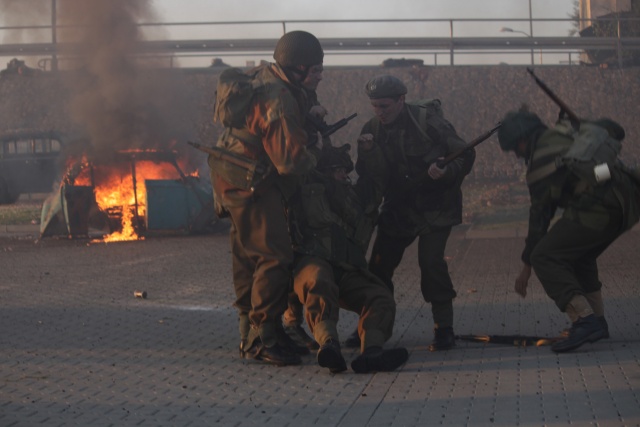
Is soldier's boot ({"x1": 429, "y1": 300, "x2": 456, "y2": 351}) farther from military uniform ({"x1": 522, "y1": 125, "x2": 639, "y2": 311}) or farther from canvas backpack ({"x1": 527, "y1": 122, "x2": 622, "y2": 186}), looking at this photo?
canvas backpack ({"x1": 527, "y1": 122, "x2": 622, "y2": 186})

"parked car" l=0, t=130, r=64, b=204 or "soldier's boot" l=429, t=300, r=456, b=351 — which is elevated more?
"parked car" l=0, t=130, r=64, b=204

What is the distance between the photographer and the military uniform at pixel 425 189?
23.6ft

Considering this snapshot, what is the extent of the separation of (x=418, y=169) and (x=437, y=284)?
785 mm

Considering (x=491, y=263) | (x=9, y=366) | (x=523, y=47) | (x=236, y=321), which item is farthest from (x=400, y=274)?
(x=523, y=47)

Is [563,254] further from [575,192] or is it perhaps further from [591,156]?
[591,156]

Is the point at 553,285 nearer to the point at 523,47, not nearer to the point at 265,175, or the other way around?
the point at 265,175

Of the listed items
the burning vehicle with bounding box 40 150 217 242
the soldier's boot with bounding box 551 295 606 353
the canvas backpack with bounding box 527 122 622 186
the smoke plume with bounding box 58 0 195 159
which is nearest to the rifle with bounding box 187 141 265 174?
the canvas backpack with bounding box 527 122 622 186

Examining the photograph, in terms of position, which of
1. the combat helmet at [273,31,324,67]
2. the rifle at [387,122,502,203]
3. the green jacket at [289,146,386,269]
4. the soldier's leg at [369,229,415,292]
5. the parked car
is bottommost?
the soldier's leg at [369,229,415,292]

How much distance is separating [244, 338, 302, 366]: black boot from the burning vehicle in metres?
11.5

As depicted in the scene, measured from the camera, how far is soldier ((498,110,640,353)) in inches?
255

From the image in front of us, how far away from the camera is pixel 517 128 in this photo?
269 inches

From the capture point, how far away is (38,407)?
550 cm

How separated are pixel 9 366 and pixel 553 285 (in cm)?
338

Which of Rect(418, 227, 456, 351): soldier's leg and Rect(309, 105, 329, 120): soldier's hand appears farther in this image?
Rect(418, 227, 456, 351): soldier's leg
